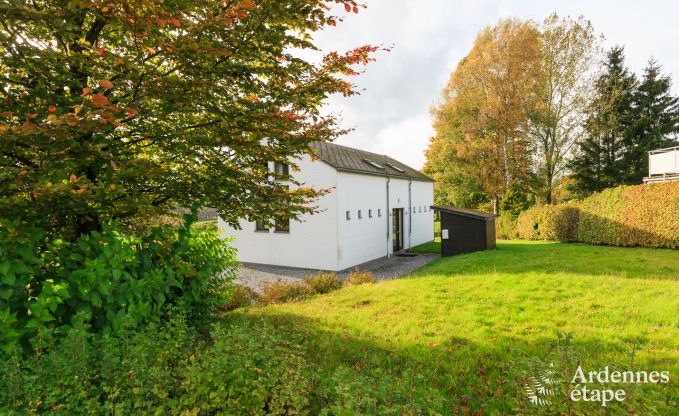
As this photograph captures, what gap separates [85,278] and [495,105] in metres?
26.7

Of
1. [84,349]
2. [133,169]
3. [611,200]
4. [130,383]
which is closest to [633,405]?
[130,383]

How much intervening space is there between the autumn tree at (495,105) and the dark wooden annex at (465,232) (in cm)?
1002

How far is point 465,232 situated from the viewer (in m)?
17.6

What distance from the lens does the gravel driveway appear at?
13.4 m

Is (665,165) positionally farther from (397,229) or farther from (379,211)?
(379,211)

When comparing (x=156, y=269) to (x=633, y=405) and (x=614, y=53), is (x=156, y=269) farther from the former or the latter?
(x=614, y=53)

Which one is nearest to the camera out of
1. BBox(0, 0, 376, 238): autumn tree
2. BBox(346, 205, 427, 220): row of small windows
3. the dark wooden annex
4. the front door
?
BBox(0, 0, 376, 238): autumn tree

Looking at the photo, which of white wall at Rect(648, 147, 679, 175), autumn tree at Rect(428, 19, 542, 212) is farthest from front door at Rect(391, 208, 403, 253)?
white wall at Rect(648, 147, 679, 175)

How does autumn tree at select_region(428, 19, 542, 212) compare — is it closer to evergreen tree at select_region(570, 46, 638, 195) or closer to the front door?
evergreen tree at select_region(570, 46, 638, 195)

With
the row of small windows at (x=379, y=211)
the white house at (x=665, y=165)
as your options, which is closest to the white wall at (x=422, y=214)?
the row of small windows at (x=379, y=211)

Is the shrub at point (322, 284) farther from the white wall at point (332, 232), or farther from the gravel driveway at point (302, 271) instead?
the white wall at point (332, 232)

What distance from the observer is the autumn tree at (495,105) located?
24219mm

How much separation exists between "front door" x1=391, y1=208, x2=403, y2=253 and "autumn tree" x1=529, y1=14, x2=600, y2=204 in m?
13.5

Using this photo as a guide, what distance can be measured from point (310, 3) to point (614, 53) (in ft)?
113
